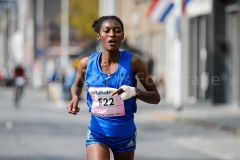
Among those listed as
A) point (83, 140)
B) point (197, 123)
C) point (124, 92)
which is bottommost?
point (197, 123)

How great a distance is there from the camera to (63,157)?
11.8 meters

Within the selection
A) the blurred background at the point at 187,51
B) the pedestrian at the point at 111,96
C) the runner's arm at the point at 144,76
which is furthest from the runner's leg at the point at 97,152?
the blurred background at the point at 187,51

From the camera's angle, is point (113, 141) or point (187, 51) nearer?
point (113, 141)

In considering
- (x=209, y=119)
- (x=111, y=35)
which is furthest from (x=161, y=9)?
(x=111, y=35)

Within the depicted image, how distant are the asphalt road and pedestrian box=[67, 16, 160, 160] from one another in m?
5.23

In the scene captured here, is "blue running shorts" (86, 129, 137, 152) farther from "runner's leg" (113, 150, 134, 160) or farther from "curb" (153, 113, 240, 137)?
"curb" (153, 113, 240, 137)

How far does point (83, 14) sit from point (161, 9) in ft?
105

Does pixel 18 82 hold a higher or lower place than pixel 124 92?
lower

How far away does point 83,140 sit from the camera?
15039mm

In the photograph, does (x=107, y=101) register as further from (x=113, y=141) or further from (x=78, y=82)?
(x=78, y=82)

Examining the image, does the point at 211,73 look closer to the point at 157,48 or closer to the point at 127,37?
the point at 157,48

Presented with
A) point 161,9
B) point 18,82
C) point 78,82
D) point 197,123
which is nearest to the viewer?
point 78,82

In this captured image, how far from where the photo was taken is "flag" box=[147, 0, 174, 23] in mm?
27906

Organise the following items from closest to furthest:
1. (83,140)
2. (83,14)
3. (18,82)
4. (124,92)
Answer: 1. (124,92)
2. (83,140)
3. (18,82)
4. (83,14)
